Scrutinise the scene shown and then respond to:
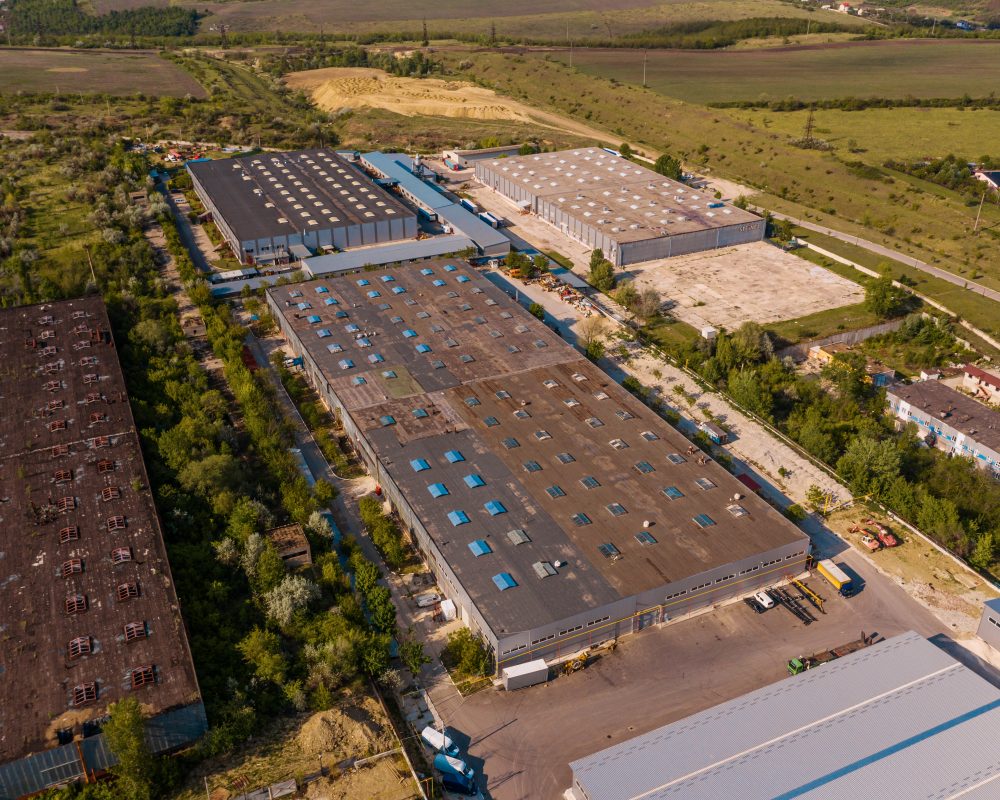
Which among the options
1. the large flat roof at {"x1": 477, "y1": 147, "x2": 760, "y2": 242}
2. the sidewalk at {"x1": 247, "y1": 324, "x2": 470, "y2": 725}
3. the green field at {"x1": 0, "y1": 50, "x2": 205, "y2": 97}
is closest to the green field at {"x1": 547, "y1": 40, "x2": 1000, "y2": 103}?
the large flat roof at {"x1": 477, "y1": 147, "x2": 760, "y2": 242}

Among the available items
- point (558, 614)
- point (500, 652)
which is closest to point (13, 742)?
point (500, 652)

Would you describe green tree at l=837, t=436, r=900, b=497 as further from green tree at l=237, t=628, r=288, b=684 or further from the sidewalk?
green tree at l=237, t=628, r=288, b=684

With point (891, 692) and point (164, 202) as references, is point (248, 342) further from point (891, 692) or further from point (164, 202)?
point (891, 692)

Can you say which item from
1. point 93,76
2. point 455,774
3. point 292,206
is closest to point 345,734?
point 455,774

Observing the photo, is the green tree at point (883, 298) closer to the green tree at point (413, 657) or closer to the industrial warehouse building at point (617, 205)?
the industrial warehouse building at point (617, 205)

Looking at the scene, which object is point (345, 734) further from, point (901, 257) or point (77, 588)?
point (901, 257)
